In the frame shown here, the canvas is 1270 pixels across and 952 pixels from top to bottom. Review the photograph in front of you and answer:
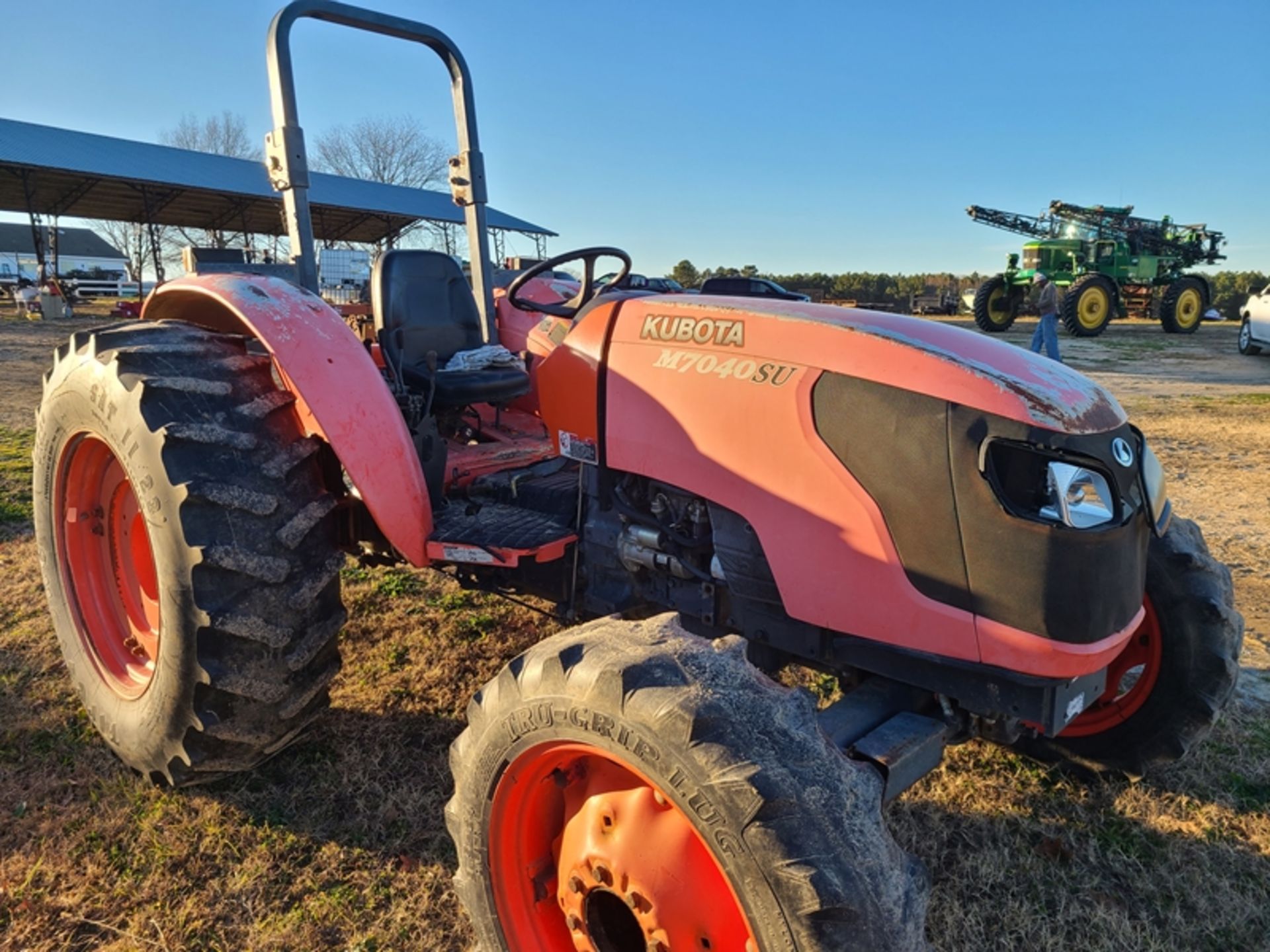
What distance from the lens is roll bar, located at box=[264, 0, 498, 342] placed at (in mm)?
2797

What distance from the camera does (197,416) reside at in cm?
218

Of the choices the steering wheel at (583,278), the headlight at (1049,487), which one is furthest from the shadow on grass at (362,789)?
the headlight at (1049,487)

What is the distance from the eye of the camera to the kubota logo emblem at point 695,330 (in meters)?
1.99

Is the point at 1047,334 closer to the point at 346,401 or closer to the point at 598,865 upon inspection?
the point at 346,401

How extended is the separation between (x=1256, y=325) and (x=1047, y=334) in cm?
655

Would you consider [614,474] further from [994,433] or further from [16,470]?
[16,470]

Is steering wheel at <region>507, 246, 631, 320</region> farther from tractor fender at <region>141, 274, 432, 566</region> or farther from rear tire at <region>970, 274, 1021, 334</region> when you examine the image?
rear tire at <region>970, 274, 1021, 334</region>

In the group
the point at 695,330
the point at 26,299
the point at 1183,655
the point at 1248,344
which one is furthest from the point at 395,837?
the point at 26,299

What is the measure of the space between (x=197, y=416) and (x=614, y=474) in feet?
3.60

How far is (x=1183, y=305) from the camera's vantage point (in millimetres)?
20516

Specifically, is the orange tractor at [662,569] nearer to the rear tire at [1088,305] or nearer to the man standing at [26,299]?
the rear tire at [1088,305]

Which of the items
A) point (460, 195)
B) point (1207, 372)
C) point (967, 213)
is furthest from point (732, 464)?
point (967, 213)

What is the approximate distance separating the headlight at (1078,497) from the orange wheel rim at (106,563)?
252 cm

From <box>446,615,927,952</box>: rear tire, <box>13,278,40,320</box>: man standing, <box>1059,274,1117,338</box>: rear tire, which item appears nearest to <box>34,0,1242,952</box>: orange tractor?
<box>446,615,927,952</box>: rear tire
